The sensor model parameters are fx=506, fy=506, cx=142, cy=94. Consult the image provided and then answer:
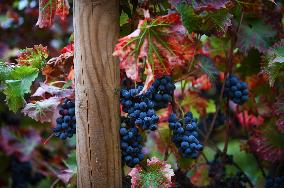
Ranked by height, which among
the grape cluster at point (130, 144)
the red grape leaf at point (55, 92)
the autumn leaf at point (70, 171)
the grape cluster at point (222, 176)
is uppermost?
the red grape leaf at point (55, 92)

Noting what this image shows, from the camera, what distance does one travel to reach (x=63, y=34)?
269cm

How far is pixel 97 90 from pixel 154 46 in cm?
18

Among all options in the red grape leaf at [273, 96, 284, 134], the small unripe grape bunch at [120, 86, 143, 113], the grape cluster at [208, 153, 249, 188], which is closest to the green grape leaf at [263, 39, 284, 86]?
the red grape leaf at [273, 96, 284, 134]

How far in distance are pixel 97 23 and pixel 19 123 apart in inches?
56.0

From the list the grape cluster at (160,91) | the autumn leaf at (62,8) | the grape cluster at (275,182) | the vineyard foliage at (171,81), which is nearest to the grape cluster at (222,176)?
the vineyard foliage at (171,81)

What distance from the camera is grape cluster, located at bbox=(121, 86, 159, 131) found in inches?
48.3

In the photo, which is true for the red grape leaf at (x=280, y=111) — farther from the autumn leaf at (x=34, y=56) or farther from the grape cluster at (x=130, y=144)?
the autumn leaf at (x=34, y=56)

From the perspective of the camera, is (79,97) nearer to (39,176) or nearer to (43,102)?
(43,102)

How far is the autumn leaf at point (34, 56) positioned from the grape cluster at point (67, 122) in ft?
0.45

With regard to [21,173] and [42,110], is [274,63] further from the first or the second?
[21,173]

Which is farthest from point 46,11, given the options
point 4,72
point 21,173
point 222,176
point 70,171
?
point 21,173

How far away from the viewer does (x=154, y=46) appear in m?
1.17

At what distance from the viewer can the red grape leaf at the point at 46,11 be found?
4.34 ft

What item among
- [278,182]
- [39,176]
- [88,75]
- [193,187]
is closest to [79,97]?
[88,75]
